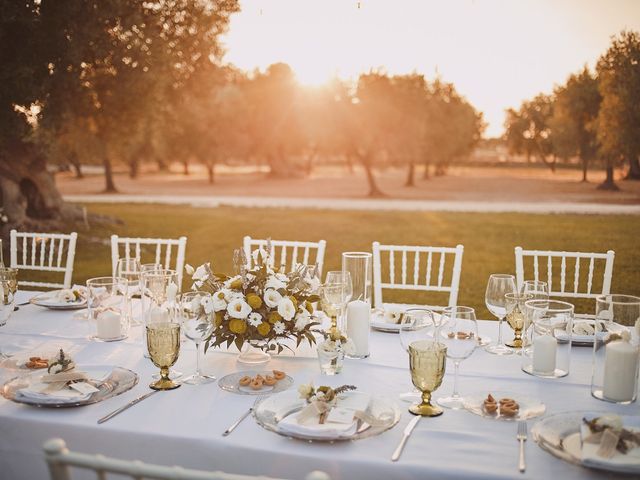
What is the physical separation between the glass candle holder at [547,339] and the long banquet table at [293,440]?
0.05 m

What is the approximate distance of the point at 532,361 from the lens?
2279 millimetres

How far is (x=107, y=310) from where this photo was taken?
2.69 meters

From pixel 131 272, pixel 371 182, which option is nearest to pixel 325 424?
pixel 131 272

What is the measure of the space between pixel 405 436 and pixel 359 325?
74 centimetres

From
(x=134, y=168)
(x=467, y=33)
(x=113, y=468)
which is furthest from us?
(x=134, y=168)

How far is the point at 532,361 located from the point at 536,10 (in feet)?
24.2

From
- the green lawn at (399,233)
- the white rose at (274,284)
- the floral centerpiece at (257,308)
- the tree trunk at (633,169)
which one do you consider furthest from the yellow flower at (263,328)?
the tree trunk at (633,169)

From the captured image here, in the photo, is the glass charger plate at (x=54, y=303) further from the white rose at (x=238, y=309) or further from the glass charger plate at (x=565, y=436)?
the glass charger plate at (x=565, y=436)

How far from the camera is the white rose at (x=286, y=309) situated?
2270 mm

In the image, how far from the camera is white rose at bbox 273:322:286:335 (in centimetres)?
230

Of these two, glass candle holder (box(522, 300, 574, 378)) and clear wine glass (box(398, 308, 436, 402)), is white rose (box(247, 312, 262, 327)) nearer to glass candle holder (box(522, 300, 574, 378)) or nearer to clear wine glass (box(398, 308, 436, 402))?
clear wine glass (box(398, 308, 436, 402))

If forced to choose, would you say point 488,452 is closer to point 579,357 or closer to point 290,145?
point 579,357

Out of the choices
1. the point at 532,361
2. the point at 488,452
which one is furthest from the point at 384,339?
the point at 488,452

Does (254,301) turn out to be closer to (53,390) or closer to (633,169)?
(53,390)
